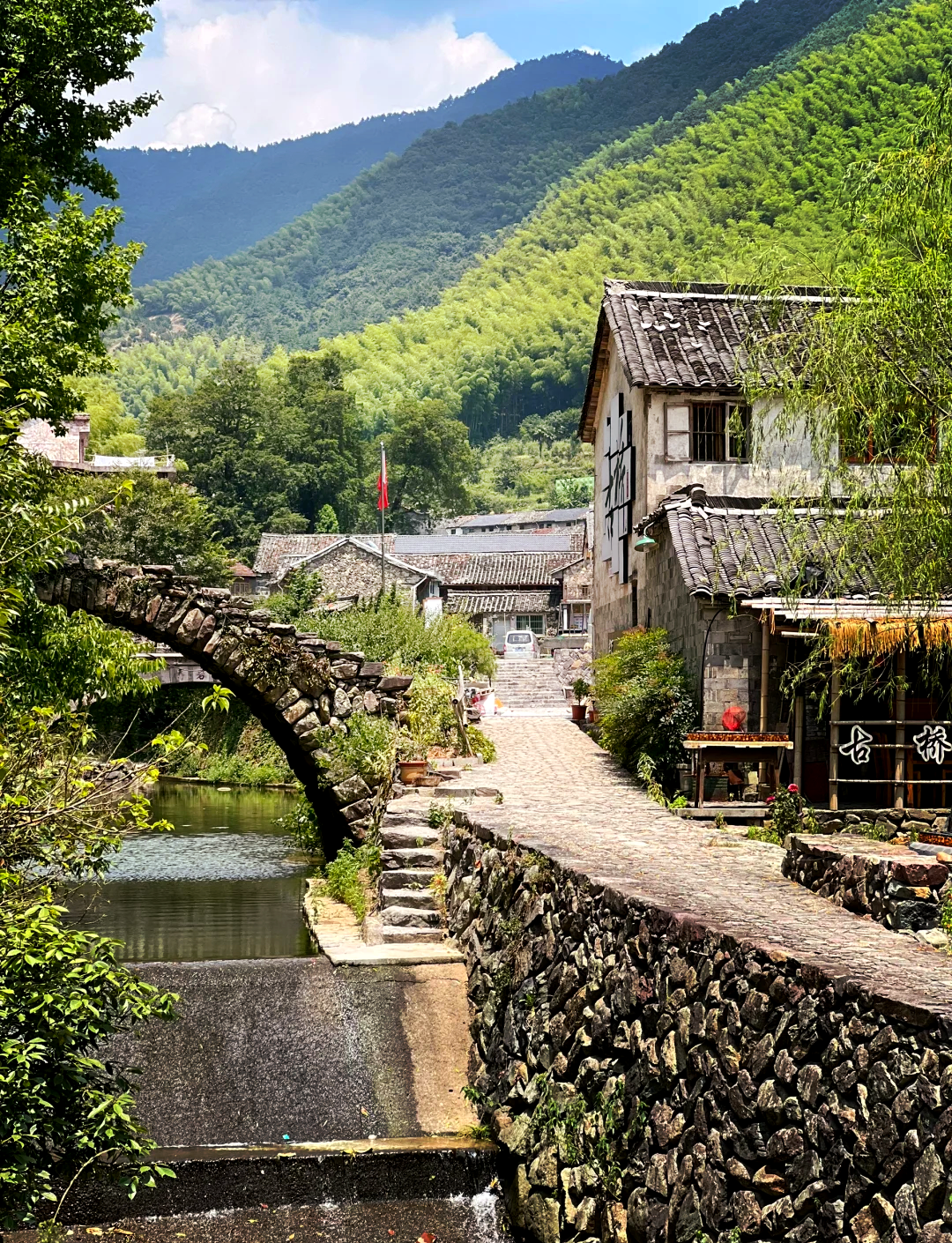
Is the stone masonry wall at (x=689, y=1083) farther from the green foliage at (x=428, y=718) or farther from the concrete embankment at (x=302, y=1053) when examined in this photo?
the green foliage at (x=428, y=718)

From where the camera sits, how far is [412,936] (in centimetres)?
1166

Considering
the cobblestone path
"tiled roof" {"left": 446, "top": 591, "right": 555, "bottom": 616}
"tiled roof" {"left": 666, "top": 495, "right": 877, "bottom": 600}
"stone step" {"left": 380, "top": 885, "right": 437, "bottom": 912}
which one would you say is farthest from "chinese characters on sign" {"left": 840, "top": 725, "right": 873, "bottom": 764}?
"tiled roof" {"left": 446, "top": 591, "right": 555, "bottom": 616}

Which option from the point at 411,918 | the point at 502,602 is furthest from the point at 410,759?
the point at 502,602

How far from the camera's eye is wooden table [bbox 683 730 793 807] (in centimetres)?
1457

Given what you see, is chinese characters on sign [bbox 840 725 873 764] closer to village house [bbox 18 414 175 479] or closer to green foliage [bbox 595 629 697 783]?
green foliage [bbox 595 629 697 783]

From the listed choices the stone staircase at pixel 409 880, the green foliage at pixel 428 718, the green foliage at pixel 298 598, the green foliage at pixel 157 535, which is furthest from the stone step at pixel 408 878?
the green foliage at pixel 157 535

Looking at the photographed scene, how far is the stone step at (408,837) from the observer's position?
1262cm

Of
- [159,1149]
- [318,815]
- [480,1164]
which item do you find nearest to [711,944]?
[480,1164]

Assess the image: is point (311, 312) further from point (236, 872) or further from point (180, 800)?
point (236, 872)

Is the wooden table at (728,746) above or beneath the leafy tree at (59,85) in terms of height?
beneath

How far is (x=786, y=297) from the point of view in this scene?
12305mm

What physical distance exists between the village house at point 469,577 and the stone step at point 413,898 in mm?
42343

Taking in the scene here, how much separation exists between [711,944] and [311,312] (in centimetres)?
16083

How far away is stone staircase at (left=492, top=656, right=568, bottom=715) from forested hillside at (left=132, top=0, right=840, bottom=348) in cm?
11362
